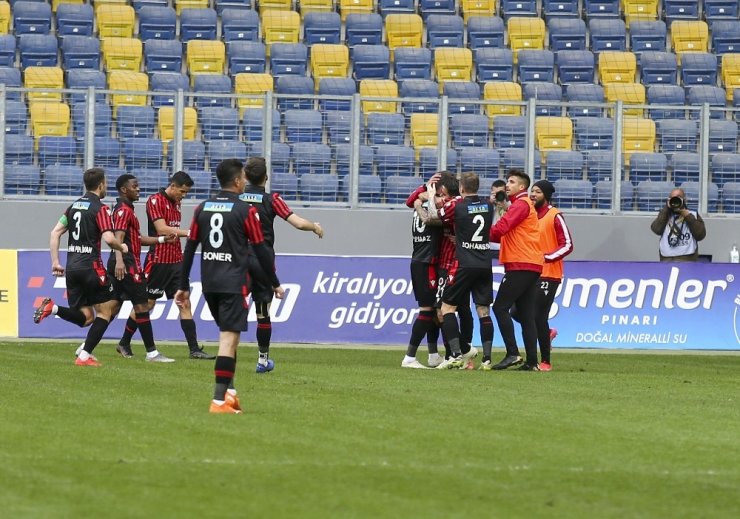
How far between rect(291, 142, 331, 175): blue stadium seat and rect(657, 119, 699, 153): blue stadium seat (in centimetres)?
538

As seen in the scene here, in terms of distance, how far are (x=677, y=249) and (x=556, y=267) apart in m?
5.78

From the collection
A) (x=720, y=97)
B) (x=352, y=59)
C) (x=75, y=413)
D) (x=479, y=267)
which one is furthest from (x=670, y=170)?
(x=75, y=413)

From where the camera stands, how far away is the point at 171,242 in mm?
17641

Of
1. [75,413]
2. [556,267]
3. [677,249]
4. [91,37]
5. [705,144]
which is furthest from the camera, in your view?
[91,37]

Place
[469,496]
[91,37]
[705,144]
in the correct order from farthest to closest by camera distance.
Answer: [91,37] → [705,144] → [469,496]

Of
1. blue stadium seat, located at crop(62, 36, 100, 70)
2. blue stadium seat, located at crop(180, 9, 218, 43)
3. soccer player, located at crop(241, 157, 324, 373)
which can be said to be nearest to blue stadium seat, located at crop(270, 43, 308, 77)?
blue stadium seat, located at crop(180, 9, 218, 43)

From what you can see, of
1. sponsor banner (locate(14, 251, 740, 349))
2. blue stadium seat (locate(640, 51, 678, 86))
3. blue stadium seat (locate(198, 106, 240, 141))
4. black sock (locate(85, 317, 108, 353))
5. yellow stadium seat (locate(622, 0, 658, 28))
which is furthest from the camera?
yellow stadium seat (locate(622, 0, 658, 28))

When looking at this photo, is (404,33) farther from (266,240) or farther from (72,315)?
(266,240)

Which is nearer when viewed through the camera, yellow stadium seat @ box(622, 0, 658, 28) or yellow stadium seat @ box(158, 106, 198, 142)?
yellow stadium seat @ box(158, 106, 198, 142)

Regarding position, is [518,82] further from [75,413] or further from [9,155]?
[75,413]

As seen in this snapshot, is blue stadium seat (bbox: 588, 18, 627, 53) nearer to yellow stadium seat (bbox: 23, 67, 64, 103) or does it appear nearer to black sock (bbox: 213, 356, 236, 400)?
yellow stadium seat (bbox: 23, 67, 64, 103)

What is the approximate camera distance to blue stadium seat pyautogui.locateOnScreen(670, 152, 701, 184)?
23.8m

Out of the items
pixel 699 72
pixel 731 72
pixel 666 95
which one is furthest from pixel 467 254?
pixel 731 72

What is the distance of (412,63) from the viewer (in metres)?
27.1
